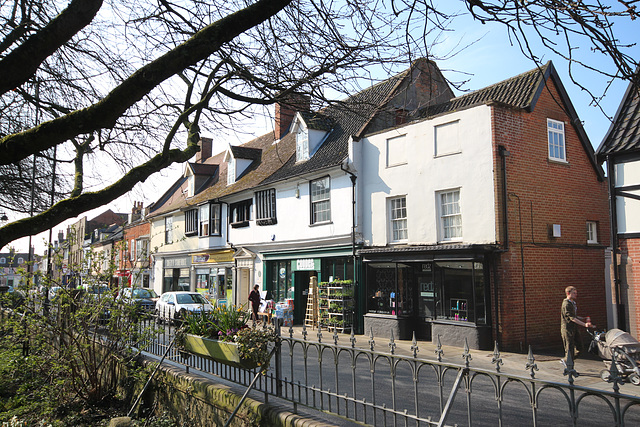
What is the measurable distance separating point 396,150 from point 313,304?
290 inches

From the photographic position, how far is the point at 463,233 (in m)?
15.9

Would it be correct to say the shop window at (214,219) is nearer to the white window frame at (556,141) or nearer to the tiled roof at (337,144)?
the tiled roof at (337,144)

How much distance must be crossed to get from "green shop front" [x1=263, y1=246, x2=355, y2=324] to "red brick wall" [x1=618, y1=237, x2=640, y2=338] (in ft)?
31.4

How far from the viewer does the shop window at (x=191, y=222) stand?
1273 inches

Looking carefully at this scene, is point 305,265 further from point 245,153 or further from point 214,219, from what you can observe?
point 245,153

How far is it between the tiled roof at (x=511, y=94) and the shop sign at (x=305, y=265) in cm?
794

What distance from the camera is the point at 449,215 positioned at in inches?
646

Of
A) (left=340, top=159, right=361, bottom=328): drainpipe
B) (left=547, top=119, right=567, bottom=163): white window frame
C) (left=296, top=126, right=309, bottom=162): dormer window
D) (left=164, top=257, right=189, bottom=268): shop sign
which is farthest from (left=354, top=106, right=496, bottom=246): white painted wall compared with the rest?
(left=164, top=257, right=189, bottom=268): shop sign

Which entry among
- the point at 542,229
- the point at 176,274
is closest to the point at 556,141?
the point at 542,229

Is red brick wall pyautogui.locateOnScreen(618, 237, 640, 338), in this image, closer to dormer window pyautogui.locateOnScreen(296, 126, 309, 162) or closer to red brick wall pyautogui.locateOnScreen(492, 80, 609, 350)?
red brick wall pyautogui.locateOnScreen(492, 80, 609, 350)

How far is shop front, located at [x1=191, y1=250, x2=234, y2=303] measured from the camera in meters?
28.8

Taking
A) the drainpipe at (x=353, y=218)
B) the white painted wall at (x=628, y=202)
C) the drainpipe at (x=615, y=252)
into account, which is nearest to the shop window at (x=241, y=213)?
the drainpipe at (x=353, y=218)

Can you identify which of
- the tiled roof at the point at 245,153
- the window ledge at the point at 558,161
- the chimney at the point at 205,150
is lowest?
A: the window ledge at the point at 558,161

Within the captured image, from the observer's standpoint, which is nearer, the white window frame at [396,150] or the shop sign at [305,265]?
the white window frame at [396,150]
